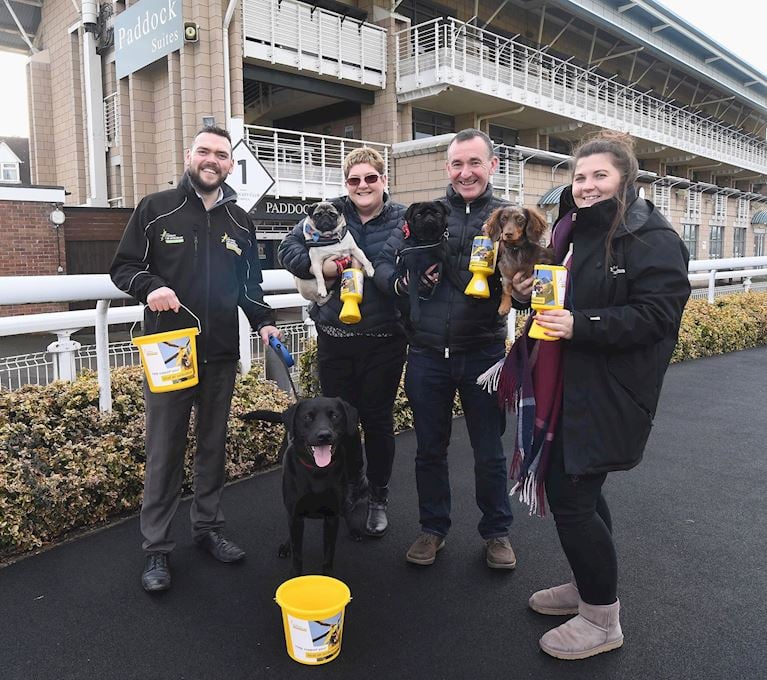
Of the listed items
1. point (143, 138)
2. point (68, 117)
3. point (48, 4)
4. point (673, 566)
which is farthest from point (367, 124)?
point (673, 566)

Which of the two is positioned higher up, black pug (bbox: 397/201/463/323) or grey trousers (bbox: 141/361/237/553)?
black pug (bbox: 397/201/463/323)

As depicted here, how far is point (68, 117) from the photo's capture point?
19453 mm

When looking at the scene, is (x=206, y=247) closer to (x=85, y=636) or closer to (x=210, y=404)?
(x=210, y=404)

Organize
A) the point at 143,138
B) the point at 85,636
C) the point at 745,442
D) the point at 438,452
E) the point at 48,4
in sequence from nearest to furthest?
the point at 85,636
the point at 438,452
the point at 745,442
the point at 143,138
the point at 48,4

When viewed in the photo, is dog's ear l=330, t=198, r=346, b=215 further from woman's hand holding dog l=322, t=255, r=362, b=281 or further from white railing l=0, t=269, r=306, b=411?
white railing l=0, t=269, r=306, b=411

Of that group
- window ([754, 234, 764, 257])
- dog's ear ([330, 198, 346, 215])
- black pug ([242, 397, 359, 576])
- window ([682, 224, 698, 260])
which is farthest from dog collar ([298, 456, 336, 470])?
window ([754, 234, 764, 257])

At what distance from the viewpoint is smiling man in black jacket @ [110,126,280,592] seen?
2971 mm

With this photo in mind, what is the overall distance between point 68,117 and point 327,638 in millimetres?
21153

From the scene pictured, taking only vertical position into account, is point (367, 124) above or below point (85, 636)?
above

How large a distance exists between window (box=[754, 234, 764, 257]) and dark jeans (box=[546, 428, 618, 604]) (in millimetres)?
40725

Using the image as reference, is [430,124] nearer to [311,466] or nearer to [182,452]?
[182,452]

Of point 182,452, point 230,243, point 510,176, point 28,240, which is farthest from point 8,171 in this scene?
point 182,452

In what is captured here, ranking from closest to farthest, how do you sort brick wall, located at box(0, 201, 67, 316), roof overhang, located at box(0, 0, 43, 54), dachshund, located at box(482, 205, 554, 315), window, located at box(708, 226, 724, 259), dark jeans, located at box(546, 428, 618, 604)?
dark jeans, located at box(546, 428, 618, 604) → dachshund, located at box(482, 205, 554, 315) → brick wall, located at box(0, 201, 67, 316) → roof overhang, located at box(0, 0, 43, 54) → window, located at box(708, 226, 724, 259)

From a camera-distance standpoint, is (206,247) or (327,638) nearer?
(327,638)
